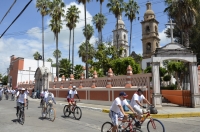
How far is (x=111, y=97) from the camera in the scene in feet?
56.0

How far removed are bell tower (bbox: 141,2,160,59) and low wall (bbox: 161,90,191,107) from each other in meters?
28.6

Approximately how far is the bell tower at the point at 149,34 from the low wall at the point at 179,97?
2862 cm

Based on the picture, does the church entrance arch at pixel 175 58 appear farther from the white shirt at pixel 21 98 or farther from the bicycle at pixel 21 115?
the bicycle at pixel 21 115

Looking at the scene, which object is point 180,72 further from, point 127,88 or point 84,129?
point 84,129

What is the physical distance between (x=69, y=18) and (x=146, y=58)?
20.6m

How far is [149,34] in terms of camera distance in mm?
47312

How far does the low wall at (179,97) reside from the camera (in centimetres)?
1527

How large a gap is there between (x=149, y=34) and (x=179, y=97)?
32.8 meters

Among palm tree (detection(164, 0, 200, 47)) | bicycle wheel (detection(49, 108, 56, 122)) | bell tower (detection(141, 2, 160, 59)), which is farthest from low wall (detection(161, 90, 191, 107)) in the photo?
bell tower (detection(141, 2, 160, 59))

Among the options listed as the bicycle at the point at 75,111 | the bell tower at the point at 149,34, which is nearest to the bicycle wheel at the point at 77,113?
the bicycle at the point at 75,111

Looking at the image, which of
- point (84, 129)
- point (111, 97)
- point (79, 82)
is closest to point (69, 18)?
point (79, 82)

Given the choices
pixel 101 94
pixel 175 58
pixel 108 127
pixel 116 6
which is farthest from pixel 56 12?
pixel 108 127

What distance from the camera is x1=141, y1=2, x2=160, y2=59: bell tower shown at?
4668cm

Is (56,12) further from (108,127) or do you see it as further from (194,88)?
(108,127)
